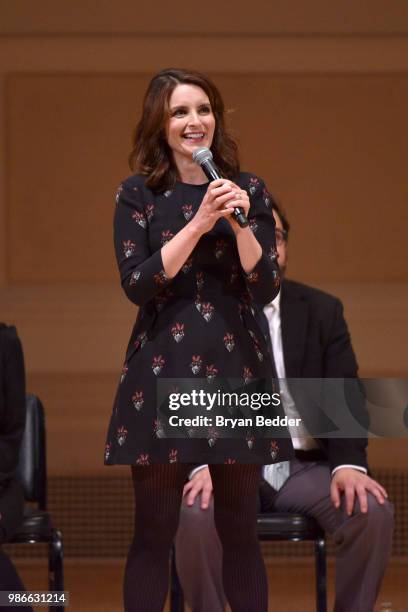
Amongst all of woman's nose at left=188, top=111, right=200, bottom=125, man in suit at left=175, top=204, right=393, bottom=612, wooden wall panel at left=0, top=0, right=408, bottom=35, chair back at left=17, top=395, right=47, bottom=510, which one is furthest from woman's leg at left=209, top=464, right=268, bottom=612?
wooden wall panel at left=0, top=0, right=408, bottom=35

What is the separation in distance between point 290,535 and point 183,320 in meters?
0.95

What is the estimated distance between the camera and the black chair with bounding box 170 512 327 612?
285 centimetres

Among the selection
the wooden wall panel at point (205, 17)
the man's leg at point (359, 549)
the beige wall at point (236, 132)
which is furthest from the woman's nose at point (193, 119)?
the wooden wall panel at point (205, 17)

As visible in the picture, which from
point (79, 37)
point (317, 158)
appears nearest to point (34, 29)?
point (79, 37)

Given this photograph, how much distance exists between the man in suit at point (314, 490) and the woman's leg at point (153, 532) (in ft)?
1.54

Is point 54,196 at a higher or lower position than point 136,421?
higher

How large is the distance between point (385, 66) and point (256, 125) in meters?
0.55

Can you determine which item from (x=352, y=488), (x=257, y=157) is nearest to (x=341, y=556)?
(x=352, y=488)

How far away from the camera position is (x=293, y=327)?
3039 mm

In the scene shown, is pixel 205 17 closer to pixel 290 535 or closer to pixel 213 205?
pixel 290 535

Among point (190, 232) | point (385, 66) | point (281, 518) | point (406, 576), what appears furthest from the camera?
point (385, 66)

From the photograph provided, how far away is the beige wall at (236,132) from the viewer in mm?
4266

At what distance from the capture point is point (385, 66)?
427 centimetres

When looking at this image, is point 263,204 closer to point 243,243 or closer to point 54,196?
point 243,243
